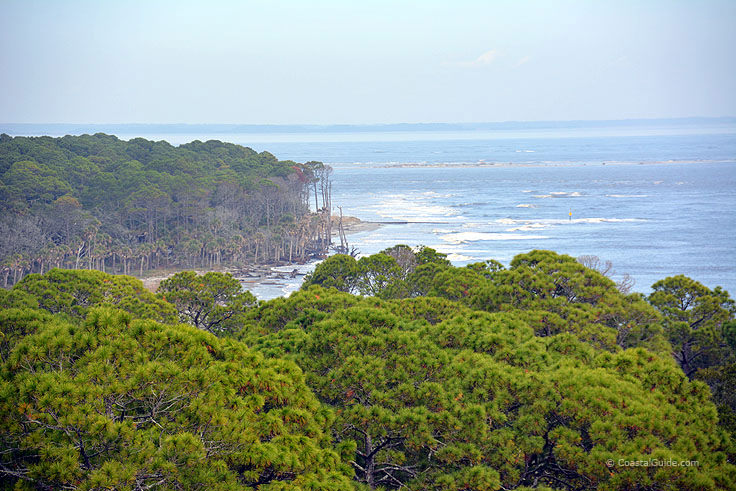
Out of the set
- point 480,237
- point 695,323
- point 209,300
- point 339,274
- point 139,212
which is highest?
point 339,274

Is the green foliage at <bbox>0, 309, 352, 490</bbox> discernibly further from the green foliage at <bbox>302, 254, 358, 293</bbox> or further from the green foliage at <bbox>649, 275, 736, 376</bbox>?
the green foliage at <bbox>302, 254, 358, 293</bbox>

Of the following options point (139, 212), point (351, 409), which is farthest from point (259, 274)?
point (351, 409)

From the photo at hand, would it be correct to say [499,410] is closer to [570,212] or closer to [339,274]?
[339,274]

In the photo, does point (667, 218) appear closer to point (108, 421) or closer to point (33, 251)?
point (33, 251)

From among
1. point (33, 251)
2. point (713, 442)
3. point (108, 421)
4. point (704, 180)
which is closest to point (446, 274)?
point (713, 442)

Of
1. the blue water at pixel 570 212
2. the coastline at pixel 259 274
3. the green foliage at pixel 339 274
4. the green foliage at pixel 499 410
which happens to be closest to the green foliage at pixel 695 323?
the green foliage at pixel 499 410

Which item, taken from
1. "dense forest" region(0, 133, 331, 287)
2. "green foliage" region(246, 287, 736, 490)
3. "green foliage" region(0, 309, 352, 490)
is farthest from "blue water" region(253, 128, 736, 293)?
"green foliage" region(0, 309, 352, 490)
